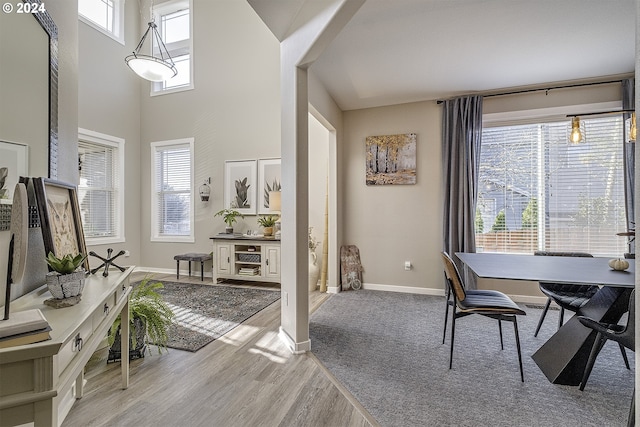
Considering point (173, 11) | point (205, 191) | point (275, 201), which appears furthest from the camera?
point (173, 11)

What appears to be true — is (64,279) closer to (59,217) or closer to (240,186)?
(59,217)

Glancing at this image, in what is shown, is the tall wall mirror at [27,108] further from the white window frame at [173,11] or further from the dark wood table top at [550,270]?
the white window frame at [173,11]

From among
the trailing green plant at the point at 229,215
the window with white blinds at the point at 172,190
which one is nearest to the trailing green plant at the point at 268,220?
the trailing green plant at the point at 229,215

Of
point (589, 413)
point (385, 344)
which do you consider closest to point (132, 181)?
point (385, 344)

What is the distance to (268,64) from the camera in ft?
17.1

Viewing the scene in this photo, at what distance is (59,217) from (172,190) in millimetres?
4481

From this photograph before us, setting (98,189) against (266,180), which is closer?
(266,180)

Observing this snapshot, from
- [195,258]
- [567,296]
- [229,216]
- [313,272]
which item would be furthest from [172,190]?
[567,296]

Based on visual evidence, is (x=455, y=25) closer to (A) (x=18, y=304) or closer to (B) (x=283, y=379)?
(B) (x=283, y=379)

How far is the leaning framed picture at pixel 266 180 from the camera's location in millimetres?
5137

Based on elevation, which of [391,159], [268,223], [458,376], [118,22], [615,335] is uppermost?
Answer: [118,22]

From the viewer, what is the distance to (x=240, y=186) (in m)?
5.37

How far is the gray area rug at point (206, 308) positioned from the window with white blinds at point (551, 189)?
3.22 meters

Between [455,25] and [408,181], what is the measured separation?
2.16m
